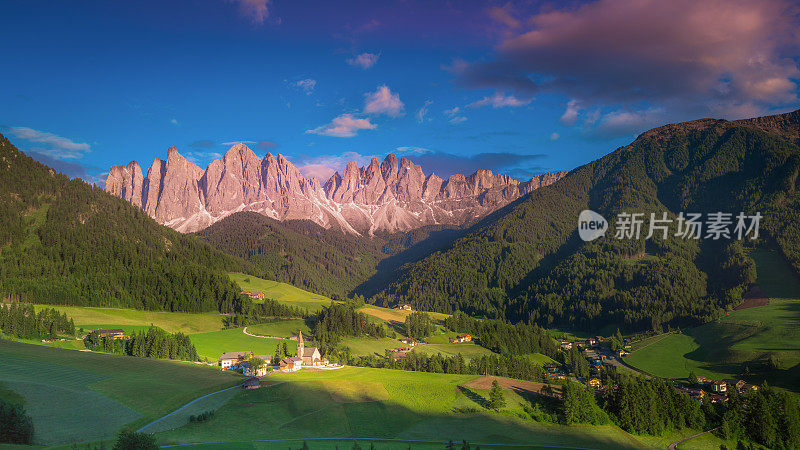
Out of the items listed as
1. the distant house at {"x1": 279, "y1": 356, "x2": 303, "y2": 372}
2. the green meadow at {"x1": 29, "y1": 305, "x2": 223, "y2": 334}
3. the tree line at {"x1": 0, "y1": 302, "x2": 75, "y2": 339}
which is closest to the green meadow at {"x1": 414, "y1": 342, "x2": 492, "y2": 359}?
the distant house at {"x1": 279, "y1": 356, "x2": 303, "y2": 372}

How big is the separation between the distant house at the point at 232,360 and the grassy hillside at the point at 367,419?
19.9 m

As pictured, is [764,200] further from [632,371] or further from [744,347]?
[632,371]

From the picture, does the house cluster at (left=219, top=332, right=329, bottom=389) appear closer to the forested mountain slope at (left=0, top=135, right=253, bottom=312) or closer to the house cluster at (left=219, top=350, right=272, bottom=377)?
the house cluster at (left=219, top=350, right=272, bottom=377)

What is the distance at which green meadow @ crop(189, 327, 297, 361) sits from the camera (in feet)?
303

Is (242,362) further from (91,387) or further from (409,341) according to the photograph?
(409,341)

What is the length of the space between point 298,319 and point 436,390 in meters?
71.7

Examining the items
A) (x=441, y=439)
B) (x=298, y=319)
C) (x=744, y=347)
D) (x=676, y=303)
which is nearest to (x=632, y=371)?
(x=744, y=347)

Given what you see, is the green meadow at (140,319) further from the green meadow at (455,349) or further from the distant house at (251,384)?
the distant house at (251,384)

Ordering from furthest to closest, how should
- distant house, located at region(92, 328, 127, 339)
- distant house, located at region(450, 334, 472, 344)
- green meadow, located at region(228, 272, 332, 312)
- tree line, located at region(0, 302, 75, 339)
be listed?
green meadow, located at region(228, 272, 332, 312) → distant house, located at region(450, 334, 472, 344) → distant house, located at region(92, 328, 127, 339) → tree line, located at region(0, 302, 75, 339)

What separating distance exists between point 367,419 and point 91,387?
3050 centimetres

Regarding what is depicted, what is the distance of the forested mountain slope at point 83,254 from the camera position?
109875 millimetres

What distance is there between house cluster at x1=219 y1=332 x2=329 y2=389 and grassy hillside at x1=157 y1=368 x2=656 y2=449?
902 centimetres

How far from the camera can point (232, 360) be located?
83.1 meters

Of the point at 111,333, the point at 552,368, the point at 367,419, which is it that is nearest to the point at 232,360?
the point at 111,333
